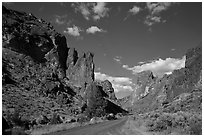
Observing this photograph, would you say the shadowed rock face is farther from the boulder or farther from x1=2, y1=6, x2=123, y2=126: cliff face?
the boulder

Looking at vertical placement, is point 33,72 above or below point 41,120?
above

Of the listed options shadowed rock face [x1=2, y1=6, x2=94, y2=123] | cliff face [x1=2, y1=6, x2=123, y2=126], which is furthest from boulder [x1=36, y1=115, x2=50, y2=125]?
shadowed rock face [x1=2, y1=6, x2=94, y2=123]

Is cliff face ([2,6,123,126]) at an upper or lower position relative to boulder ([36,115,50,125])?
upper

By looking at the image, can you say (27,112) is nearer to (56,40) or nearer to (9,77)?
(9,77)

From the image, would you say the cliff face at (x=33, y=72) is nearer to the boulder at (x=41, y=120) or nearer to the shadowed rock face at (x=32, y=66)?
the shadowed rock face at (x=32, y=66)

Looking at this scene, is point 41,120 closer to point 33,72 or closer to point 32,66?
point 33,72

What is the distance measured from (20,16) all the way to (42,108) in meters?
84.1

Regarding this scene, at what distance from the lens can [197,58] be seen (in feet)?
586

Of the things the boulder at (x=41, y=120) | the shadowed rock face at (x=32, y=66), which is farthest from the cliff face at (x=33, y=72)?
the boulder at (x=41, y=120)

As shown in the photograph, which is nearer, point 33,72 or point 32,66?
point 33,72

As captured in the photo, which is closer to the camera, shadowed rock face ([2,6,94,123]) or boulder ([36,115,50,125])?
boulder ([36,115,50,125])

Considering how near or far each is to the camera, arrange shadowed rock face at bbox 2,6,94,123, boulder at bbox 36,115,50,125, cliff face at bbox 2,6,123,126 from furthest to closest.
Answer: shadowed rock face at bbox 2,6,94,123, cliff face at bbox 2,6,123,126, boulder at bbox 36,115,50,125

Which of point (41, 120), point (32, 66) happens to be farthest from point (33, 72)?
point (41, 120)

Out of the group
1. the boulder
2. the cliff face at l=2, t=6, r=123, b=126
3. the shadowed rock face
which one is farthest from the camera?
the shadowed rock face
